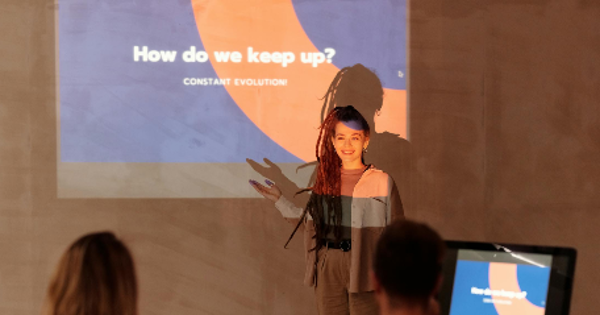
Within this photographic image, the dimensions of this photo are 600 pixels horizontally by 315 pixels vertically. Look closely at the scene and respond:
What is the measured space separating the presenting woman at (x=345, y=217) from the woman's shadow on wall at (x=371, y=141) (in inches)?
24.0

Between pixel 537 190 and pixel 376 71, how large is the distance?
4.60 feet

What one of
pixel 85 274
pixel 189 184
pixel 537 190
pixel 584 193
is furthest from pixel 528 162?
pixel 85 274

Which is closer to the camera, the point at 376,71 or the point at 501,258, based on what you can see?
the point at 501,258

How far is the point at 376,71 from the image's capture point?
4.03 metres

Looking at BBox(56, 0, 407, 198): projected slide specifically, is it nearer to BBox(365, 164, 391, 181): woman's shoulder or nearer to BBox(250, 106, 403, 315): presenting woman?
BBox(250, 106, 403, 315): presenting woman

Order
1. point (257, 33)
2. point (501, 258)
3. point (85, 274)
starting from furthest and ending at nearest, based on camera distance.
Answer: point (257, 33), point (501, 258), point (85, 274)

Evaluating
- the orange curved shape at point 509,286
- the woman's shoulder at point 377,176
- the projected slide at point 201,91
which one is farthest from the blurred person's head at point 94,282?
the projected slide at point 201,91

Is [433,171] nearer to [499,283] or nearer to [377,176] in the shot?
[377,176]

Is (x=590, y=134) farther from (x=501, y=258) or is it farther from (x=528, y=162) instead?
(x=501, y=258)

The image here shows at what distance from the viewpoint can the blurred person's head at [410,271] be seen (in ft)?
4.87

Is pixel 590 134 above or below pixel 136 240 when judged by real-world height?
above

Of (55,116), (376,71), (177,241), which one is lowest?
(177,241)

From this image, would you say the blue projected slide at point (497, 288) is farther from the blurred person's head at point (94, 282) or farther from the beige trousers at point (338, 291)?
the beige trousers at point (338, 291)

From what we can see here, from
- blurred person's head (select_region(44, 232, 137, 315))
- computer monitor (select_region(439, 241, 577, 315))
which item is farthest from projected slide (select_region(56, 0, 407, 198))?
blurred person's head (select_region(44, 232, 137, 315))
